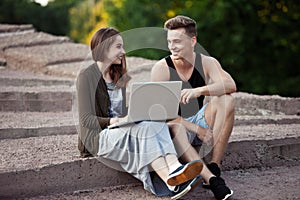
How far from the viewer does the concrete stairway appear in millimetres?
3535

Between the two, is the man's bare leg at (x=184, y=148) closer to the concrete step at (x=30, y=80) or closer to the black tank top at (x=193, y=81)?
the black tank top at (x=193, y=81)

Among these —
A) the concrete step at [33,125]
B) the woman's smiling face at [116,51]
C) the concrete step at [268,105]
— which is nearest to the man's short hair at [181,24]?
the woman's smiling face at [116,51]

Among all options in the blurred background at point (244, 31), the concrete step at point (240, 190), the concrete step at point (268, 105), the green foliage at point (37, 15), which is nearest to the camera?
the concrete step at point (240, 190)

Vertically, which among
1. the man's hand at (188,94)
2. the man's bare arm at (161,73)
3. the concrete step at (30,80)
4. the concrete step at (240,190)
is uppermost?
the man's bare arm at (161,73)

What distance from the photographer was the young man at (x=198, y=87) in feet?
12.2

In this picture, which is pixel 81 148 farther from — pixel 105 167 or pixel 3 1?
pixel 3 1

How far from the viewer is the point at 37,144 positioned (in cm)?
421

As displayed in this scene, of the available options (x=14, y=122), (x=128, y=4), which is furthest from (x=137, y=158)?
(x=128, y=4)

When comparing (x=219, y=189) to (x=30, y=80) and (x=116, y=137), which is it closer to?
(x=116, y=137)

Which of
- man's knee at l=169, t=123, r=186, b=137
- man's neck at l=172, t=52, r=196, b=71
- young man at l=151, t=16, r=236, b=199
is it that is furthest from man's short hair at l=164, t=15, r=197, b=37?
man's knee at l=169, t=123, r=186, b=137

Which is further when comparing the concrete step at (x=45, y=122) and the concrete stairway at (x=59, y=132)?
the concrete step at (x=45, y=122)

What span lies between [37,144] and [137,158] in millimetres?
1040

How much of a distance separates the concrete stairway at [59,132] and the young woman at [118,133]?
194mm

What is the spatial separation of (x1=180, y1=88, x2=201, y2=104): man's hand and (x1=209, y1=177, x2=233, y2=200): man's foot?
550 millimetres
